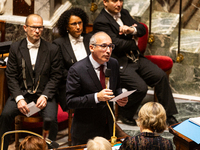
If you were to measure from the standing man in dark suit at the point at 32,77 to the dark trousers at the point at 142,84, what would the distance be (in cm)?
91

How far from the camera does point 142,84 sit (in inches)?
163

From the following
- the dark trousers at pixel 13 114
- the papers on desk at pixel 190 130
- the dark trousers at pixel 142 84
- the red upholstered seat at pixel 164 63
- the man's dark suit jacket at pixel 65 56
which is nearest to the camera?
the papers on desk at pixel 190 130

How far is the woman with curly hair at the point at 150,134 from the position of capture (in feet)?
7.11

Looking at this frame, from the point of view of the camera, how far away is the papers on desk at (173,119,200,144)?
2402 millimetres

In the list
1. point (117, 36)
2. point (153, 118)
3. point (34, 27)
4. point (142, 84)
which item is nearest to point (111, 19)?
point (117, 36)

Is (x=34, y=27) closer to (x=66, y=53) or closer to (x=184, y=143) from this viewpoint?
(x=66, y=53)

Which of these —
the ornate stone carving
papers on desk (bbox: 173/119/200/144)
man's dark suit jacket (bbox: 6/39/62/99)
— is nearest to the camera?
papers on desk (bbox: 173/119/200/144)

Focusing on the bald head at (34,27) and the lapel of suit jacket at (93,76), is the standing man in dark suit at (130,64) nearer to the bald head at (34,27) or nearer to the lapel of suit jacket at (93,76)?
the bald head at (34,27)

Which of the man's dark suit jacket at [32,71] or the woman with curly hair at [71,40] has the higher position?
the woman with curly hair at [71,40]

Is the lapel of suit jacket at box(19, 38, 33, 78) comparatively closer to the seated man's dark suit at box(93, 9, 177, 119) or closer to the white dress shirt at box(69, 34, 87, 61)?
the white dress shirt at box(69, 34, 87, 61)

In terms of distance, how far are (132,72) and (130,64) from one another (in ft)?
0.46

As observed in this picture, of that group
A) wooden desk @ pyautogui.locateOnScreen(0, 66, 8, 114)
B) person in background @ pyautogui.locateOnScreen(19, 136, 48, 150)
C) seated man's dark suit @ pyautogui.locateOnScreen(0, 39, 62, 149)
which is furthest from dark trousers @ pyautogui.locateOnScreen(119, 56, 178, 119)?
person in background @ pyautogui.locateOnScreen(19, 136, 48, 150)

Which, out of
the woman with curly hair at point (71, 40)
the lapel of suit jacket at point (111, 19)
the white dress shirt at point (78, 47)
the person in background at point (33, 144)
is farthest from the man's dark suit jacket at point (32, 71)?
the person in background at point (33, 144)

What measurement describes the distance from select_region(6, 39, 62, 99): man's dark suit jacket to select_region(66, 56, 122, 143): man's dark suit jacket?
0.79 m
